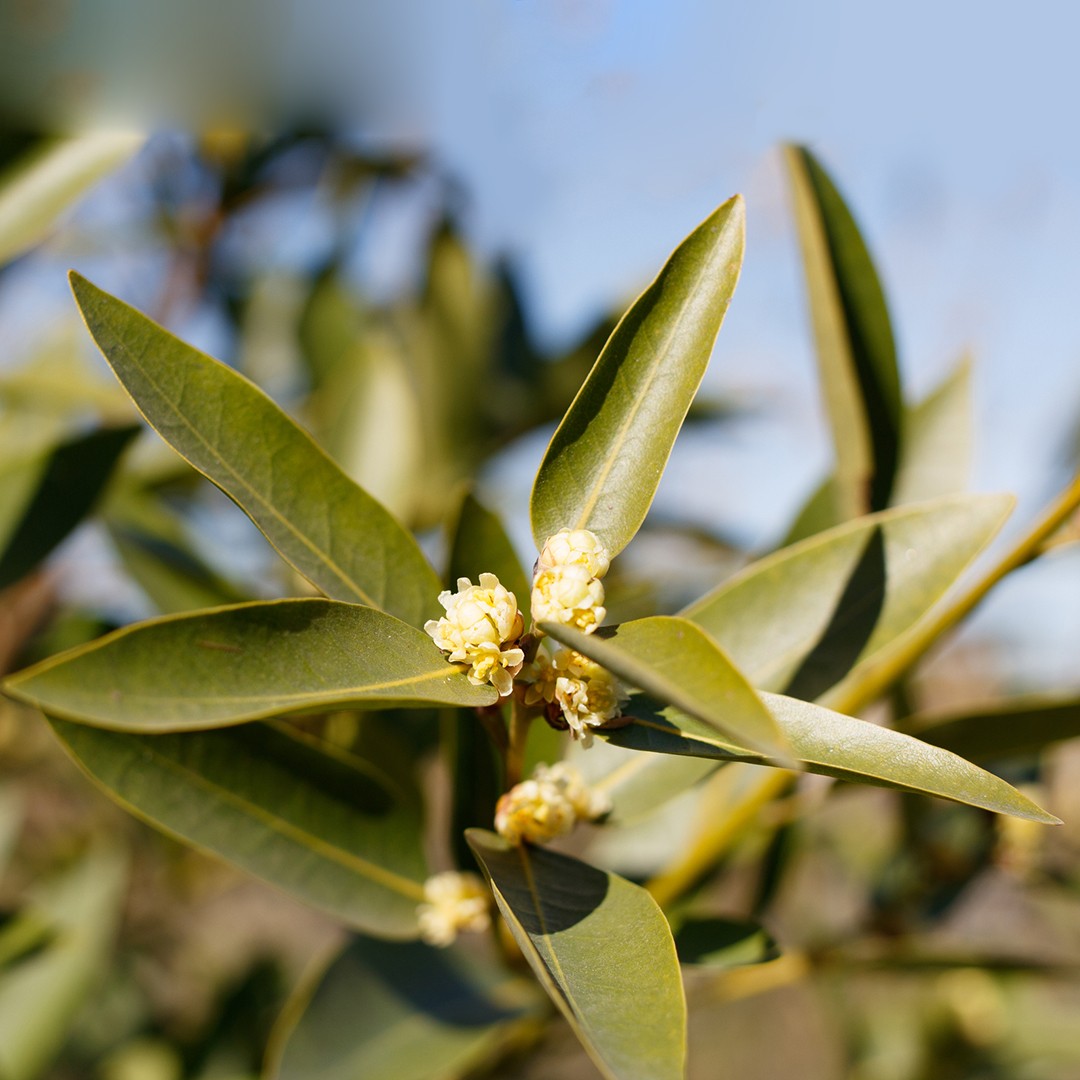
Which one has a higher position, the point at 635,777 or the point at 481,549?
the point at 481,549

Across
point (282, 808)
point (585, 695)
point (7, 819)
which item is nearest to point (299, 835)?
point (282, 808)

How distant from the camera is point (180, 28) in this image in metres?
1.58

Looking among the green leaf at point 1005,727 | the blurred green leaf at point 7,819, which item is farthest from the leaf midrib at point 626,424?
the blurred green leaf at point 7,819

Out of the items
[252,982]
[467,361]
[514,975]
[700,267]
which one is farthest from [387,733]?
[252,982]

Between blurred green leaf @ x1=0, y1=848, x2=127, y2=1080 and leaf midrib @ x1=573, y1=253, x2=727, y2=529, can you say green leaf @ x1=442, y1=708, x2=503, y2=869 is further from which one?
blurred green leaf @ x1=0, y1=848, x2=127, y2=1080

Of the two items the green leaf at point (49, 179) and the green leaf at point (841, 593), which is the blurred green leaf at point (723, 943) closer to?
the green leaf at point (841, 593)

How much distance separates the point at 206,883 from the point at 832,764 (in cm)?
231

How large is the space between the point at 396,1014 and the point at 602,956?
48 centimetres

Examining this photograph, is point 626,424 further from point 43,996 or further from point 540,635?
point 43,996

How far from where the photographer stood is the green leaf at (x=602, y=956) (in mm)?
536

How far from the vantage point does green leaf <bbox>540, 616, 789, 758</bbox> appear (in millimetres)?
429

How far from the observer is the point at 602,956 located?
61 cm

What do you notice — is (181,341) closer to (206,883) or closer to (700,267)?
(700,267)

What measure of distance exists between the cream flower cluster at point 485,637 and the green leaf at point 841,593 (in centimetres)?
25
